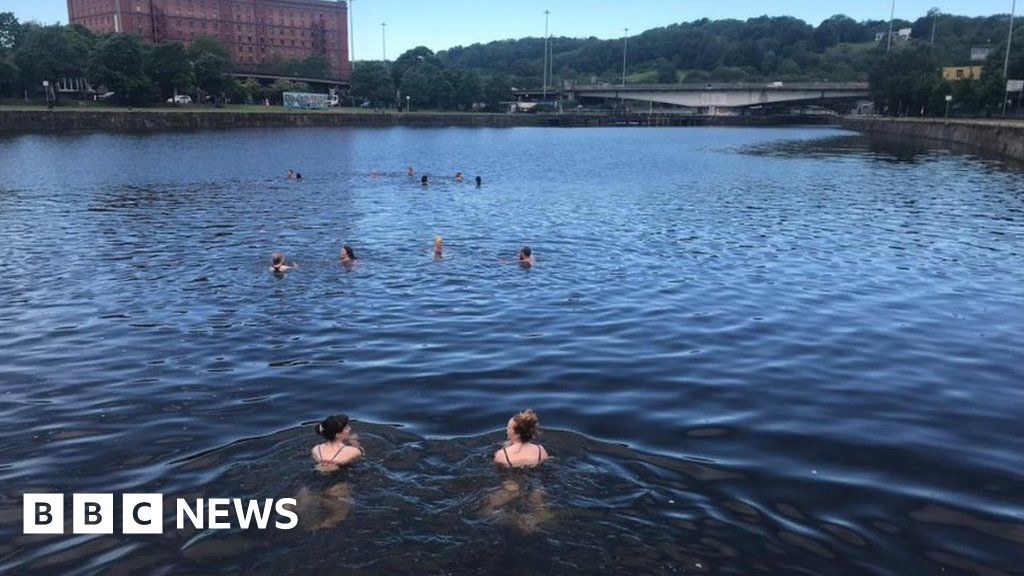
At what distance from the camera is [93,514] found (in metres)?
9.31

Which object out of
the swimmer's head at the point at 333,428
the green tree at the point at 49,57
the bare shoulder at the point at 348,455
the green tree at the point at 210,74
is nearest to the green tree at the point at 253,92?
the green tree at the point at 210,74

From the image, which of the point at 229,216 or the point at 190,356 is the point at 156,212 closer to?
the point at 229,216

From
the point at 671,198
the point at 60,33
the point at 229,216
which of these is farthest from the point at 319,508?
the point at 60,33

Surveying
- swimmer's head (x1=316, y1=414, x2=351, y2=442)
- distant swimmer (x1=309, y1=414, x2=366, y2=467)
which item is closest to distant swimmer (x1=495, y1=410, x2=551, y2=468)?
distant swimmer (x1=309, y1=414, x2=366, y2=467)

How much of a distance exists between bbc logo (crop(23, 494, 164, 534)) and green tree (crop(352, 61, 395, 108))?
592 feet

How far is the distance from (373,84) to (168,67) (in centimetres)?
6342

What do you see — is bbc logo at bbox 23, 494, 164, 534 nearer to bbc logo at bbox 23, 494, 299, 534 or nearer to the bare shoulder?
bbc logo at bbox 23, 494, 299, 534

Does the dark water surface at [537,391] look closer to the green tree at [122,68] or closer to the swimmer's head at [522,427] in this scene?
the swimmer's head at [522,427]

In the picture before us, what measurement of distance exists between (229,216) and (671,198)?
25.3 meters

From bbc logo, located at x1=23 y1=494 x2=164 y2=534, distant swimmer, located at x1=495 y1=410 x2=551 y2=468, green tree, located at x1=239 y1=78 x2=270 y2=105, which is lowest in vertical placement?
bbc logo, located at x1=23 y1=494 x2=164 y2=534

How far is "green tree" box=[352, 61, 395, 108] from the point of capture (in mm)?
180125

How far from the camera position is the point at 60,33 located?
123 m

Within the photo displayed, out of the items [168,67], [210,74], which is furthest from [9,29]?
[168,67]

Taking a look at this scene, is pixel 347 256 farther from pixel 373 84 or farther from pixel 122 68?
pixel 373 84
